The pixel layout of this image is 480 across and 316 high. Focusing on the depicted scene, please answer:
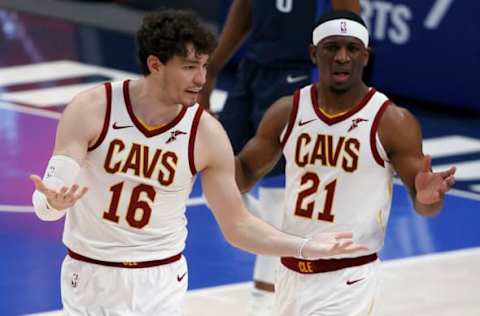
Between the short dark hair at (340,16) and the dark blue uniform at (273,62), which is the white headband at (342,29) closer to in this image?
the short dark hair at (340,16)

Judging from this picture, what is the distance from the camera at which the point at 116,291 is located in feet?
19.4

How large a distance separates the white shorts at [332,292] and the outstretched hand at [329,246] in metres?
0.68

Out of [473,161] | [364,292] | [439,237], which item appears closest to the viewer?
[364,292]

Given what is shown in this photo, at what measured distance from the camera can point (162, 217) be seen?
594cm

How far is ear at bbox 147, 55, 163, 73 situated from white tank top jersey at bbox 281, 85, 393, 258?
3.44 feet

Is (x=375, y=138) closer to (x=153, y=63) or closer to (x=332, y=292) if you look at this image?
(x=332, y=292)

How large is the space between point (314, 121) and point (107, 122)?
1.20 m

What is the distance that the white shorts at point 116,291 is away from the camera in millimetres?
5898

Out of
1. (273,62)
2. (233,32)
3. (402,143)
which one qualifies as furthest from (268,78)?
(402,143)

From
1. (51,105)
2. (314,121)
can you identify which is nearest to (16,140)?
(51,105)

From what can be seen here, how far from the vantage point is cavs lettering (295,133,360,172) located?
21.2ft

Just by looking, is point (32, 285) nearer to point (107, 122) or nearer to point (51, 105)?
point (107, 122)

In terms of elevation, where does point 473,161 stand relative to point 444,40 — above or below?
below

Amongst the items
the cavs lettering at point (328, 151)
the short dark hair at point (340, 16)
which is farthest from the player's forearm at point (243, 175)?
the short dark hair at point (340, 16)
